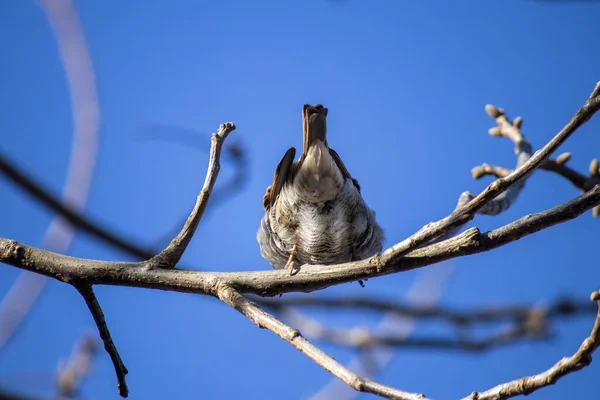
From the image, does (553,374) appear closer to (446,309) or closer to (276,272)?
→ (276,272)

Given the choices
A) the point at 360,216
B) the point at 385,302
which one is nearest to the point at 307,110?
the point at 360,216

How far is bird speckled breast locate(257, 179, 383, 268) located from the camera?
15.5 feet

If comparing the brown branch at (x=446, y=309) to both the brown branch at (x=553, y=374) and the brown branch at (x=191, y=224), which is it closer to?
the brown branch at (x=191, y=224)

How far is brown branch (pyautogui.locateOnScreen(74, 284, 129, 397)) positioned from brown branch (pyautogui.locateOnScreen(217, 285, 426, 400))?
508mm

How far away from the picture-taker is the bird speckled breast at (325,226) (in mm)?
4730

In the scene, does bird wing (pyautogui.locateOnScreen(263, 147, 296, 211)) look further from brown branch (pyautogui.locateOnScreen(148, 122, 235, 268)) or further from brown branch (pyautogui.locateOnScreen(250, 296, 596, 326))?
brown branch (pyautogui.locateOnScreen(148, 122, 235, 268))

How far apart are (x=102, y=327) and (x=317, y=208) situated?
248 centimetres

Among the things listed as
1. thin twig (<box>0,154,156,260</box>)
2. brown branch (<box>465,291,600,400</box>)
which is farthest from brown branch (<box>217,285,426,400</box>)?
thin twig (<box>0,154,156,260</box>)

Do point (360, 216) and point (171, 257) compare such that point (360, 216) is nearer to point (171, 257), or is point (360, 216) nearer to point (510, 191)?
point (510, 191)

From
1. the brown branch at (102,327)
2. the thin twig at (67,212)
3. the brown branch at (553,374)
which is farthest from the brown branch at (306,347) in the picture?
the thin twig at (67,212)

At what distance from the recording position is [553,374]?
179cm

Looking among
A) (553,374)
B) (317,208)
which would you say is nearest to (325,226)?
(317,208)

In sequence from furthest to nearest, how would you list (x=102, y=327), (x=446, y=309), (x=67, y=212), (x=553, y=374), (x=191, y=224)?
(x=446, y=309), (x=67, y=212), (x=191, y=224), (x=102, y=327), (x=553, y=374)

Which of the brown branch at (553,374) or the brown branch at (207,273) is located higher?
the brown branch at (207,273)
